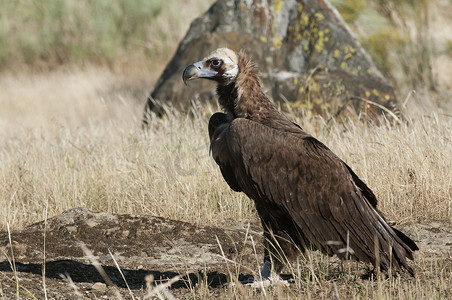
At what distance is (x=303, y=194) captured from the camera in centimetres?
436

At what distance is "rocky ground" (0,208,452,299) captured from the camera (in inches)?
181

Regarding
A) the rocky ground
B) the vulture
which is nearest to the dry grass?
the rocky ground

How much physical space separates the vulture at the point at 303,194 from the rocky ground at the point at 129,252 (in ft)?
1.00

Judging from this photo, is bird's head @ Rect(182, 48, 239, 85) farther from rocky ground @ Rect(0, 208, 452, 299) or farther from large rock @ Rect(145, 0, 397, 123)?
large rock @ Rect(145, 0, 397, 123)

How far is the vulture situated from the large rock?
3.99 meters

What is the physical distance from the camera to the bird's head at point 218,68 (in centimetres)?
480

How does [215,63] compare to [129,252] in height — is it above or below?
above

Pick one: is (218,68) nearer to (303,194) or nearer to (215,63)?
(215,63)

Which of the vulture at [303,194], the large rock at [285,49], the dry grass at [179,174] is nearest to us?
the vulture at [303,194]

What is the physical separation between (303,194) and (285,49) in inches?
199

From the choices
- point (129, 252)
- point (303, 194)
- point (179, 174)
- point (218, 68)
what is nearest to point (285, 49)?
point (179, 174)

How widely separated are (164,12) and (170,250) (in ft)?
41.0

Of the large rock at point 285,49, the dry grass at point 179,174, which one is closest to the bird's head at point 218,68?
the dry grass at point 179,174

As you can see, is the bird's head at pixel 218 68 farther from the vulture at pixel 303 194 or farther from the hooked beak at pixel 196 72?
the vulture at pixel 303 194
